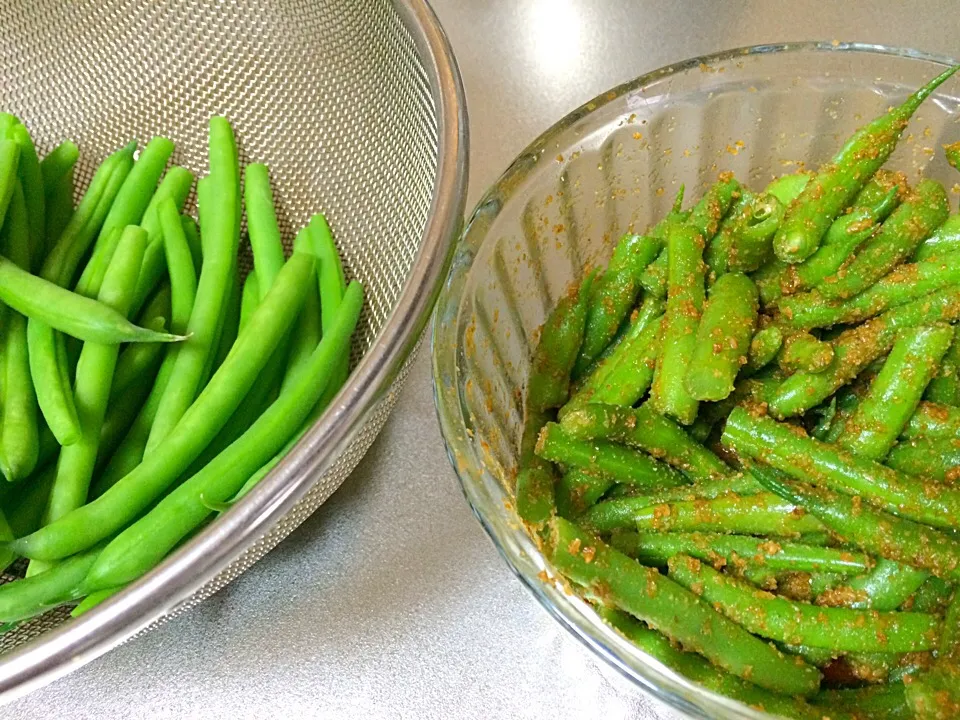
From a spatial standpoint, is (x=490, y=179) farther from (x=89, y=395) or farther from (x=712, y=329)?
(x=89, y=395)

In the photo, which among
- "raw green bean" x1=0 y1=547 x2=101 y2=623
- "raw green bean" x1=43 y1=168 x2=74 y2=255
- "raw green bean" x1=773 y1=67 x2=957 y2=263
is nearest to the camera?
"raw green bean" x1=0 y1=547 x2=101 y2=623

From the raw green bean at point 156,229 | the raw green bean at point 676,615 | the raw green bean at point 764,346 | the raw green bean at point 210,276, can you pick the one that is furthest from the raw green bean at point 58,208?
the raw green bean at point 764,346

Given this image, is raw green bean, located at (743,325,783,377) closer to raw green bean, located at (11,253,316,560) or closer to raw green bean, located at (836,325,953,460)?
raw green bean, located at (836,325,953,460)

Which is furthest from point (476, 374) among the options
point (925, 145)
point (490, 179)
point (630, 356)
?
point (925, 145)

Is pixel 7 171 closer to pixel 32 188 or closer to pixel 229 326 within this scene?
pixel 32 188

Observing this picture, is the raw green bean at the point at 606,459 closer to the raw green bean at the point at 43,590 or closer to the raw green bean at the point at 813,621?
the raw green bean at the point at 813,621

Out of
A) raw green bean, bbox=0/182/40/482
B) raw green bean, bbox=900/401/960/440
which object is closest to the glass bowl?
raw green bean, bbox=900/401/960/440

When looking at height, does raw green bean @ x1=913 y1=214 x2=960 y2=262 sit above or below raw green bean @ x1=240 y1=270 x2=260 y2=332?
above
